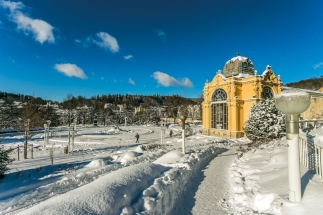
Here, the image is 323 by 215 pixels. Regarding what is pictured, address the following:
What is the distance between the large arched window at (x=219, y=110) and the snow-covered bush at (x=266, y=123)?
905 cm

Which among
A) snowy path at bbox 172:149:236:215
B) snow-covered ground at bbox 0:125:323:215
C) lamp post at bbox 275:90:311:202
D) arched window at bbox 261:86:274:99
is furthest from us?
arched window at bbox 261:86:274:99

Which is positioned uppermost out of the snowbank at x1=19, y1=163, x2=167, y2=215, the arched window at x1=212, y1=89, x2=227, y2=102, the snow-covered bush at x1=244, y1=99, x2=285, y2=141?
the arched window at x1=212, y1=89, x2=227, y2=102

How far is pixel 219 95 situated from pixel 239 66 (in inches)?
199

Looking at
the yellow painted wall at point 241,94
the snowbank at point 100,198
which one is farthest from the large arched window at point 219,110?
the snowbank at point 100,198

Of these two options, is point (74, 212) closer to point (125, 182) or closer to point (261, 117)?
point (125, 182)

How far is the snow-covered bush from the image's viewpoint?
610 inches

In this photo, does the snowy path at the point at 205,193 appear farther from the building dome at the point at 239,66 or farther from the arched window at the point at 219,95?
the building dome at the point at 239,66

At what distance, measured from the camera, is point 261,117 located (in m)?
16.0

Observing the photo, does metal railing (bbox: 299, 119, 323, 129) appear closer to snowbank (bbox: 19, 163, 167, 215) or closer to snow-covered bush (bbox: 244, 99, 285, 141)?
snow-covered bush (bbox: 244, 99, 285, 141)

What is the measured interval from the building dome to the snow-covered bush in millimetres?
11200

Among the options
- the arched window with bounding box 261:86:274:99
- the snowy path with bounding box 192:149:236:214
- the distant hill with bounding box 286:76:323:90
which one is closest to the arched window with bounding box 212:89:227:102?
the arched window with bounding box 261:86:274:99

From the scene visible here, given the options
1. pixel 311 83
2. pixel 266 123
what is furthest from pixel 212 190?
pixel 311 83

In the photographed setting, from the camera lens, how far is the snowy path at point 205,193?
5.24 metres

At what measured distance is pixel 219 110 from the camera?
88.4 ft
